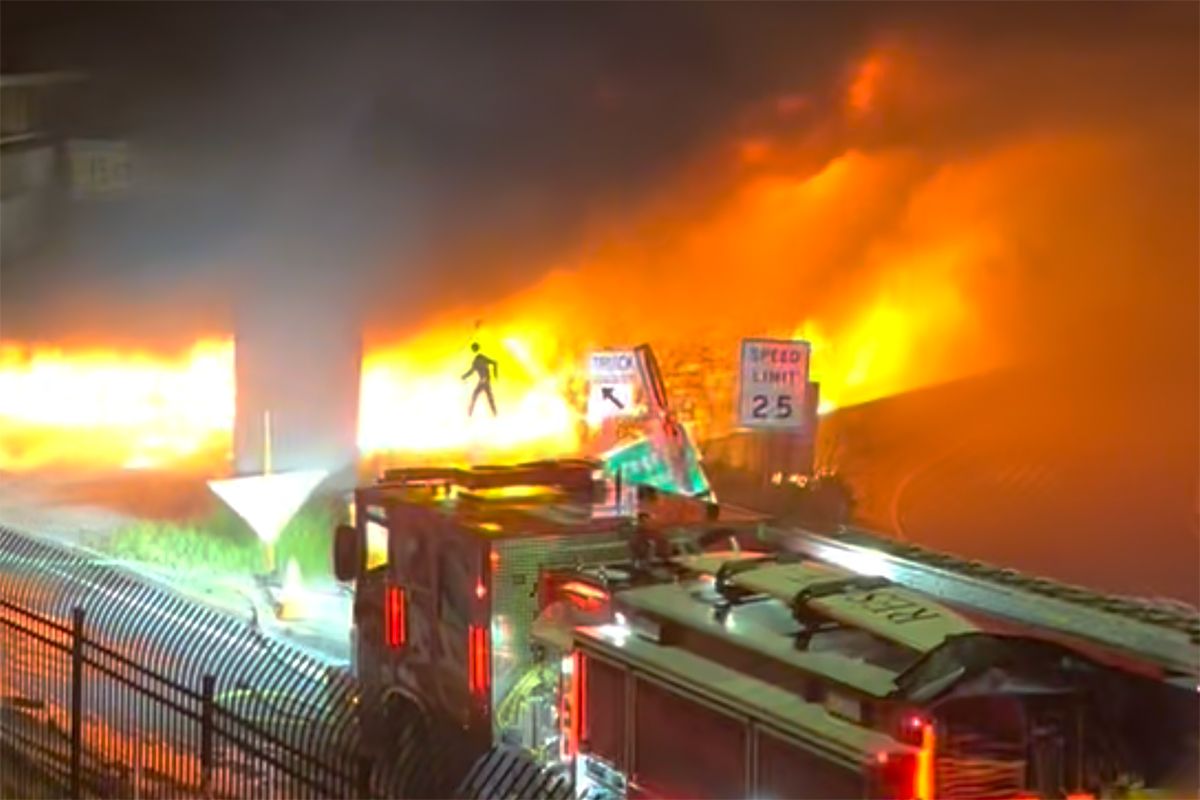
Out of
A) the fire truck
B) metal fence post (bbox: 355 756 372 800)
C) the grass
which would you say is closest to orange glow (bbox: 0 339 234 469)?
the grass

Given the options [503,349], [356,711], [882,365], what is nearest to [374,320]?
[503,349]

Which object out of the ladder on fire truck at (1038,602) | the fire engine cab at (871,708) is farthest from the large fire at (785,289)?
the fire engine cab at (871,708)

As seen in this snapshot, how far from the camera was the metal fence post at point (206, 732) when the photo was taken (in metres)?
5.38

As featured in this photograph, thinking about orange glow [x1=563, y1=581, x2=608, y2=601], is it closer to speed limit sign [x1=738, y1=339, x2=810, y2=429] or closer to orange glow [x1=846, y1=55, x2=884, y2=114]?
speed limit sign [x1=738, y1=339, x2=810, y2=429]

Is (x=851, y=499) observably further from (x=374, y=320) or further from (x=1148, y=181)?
(x=374, y=320)

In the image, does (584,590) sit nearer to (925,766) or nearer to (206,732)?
(206,732)

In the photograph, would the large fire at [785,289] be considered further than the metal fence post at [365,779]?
Yes

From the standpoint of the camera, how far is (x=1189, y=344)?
10.9 meters

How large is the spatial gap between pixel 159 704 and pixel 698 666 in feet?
6.87

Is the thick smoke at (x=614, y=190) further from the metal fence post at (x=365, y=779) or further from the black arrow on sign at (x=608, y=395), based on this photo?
the metal fence post at (x=365, y=779)

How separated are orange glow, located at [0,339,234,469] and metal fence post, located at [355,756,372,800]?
7.90m

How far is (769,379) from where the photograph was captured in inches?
376

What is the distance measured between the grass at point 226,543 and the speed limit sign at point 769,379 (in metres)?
4.78

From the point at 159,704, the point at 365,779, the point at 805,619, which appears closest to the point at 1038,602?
the point at 805,619
